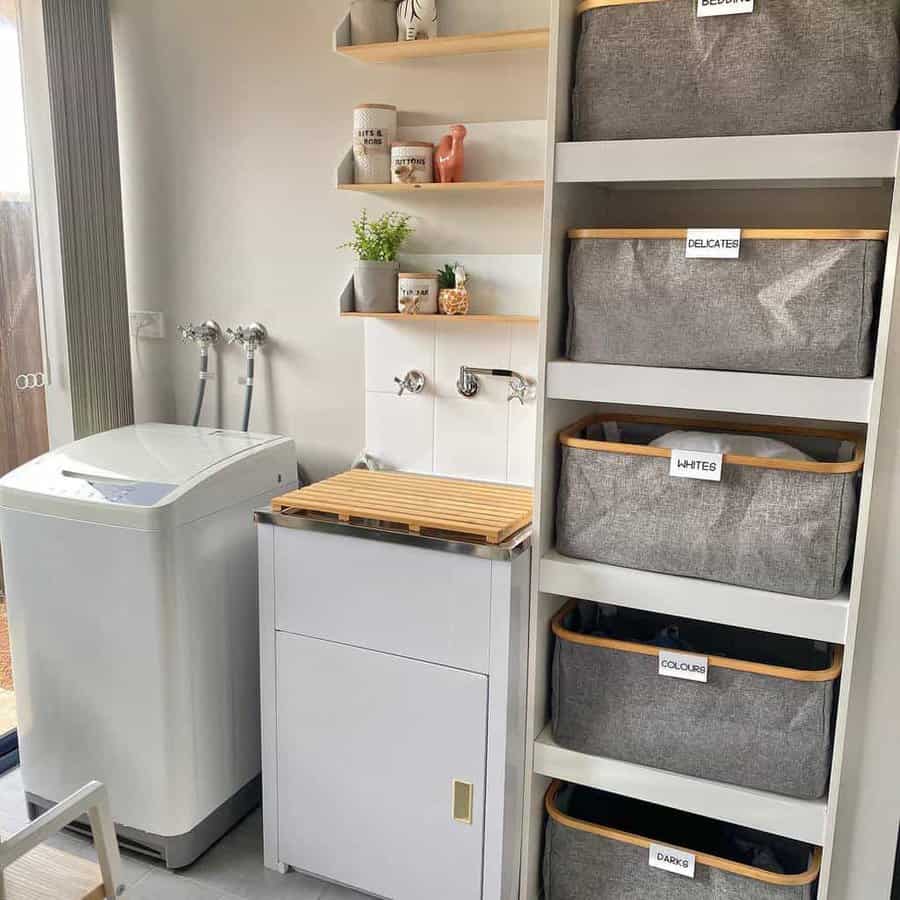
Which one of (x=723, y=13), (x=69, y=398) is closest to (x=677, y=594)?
(x=723, y=13)

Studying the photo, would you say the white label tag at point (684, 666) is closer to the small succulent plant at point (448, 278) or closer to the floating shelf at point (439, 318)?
the floating shelf at point (439, 318)

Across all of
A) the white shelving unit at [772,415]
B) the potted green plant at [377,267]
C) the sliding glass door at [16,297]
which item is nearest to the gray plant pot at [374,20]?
the potted green plant at [377,267]

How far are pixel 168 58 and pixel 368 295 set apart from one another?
95cm

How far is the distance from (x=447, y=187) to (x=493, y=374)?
17.9 inches

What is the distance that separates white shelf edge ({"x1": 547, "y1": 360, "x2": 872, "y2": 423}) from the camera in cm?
154

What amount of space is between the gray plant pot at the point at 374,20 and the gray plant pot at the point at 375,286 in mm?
523

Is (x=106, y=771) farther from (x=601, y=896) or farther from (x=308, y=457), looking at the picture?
(x=601, y=896)

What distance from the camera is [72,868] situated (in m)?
1.46

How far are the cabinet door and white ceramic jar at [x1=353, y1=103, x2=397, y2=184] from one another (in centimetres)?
111

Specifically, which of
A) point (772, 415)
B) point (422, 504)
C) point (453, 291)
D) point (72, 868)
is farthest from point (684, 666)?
point (72, 868)

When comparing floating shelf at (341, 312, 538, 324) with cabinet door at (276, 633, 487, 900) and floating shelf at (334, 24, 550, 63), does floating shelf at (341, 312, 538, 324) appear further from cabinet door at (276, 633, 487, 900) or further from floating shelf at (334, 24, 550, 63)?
cabinet door at (276, 633, 487, 900)

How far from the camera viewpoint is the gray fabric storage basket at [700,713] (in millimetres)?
1651

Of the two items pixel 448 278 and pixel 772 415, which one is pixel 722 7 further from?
pixel 448 278

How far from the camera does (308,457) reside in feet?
8.33
